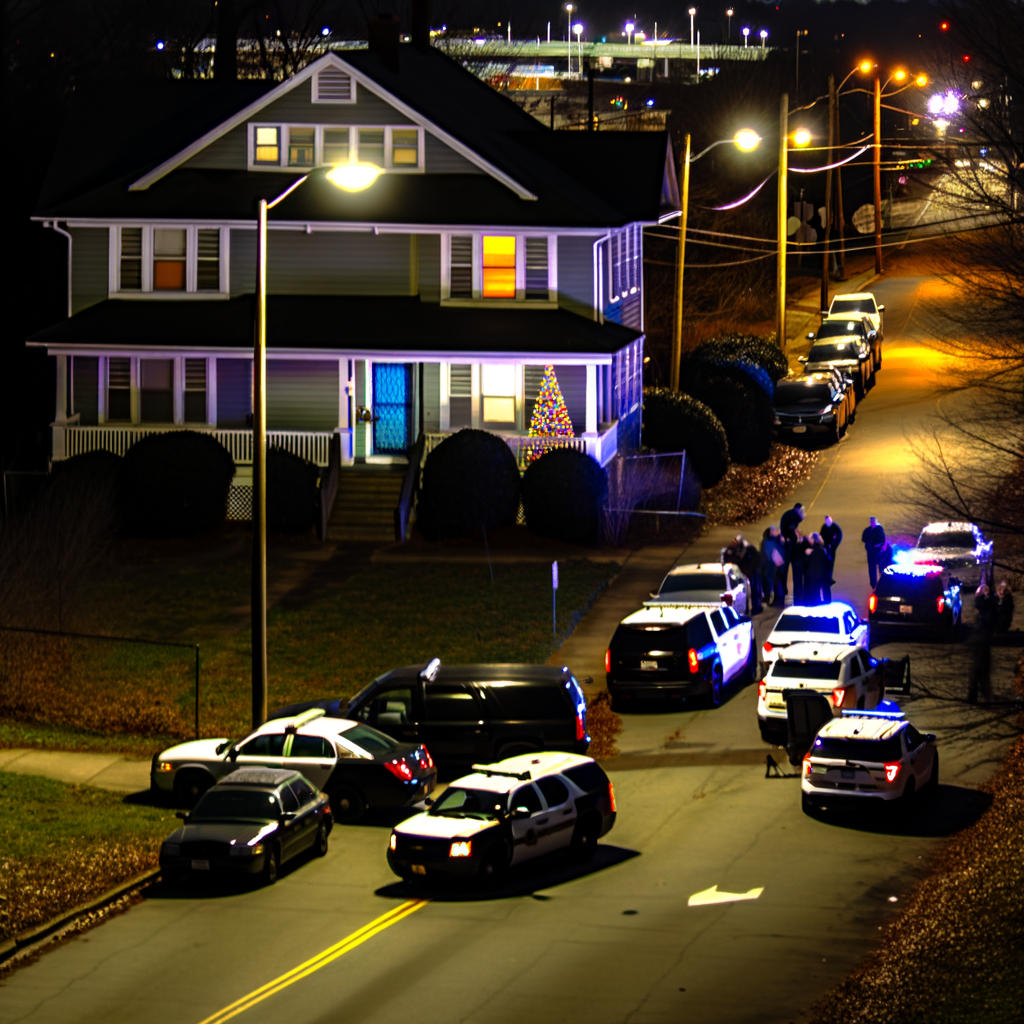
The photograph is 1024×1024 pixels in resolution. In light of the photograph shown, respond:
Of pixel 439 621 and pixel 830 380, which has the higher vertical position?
pixel 830 380

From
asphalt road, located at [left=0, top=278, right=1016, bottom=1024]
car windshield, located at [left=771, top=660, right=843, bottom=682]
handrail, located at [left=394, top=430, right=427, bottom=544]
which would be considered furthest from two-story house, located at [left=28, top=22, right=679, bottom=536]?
asphalt road, located at [left=0, top=278, right=1016, bottom=1024]

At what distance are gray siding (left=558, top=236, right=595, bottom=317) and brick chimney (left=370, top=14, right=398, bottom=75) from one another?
825 centimetres

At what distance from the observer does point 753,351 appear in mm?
54625

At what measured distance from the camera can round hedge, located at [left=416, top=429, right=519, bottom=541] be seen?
41.1 m

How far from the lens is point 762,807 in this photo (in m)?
24.3

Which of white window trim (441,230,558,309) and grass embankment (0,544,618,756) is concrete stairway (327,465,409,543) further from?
white window trim (441,230,558,309)

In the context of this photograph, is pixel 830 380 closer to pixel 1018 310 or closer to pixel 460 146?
pixel 460 146

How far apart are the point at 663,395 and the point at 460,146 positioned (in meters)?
9.14

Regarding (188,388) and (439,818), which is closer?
(439,818)

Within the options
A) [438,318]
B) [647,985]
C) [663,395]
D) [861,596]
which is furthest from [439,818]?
[663,395]

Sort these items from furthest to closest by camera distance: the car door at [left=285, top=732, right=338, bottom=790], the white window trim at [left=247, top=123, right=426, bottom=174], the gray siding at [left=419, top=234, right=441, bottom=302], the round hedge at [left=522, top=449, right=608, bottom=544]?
the white window trim at [left=247, top=123, right=426, bottom=174] → the gray siding at [left=419, top=234, right=441, bottom=302] → the round hedge at [left=522, top=449, right=608, bottom=544] → the car door at [left=285, top=732, right=338, bottom=790]

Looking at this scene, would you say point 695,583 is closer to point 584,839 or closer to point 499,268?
point 584,839

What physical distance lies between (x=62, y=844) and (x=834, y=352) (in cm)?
3886

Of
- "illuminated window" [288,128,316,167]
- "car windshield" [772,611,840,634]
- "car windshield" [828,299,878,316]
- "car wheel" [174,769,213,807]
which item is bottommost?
"car wheel" [174,769,213,807]
